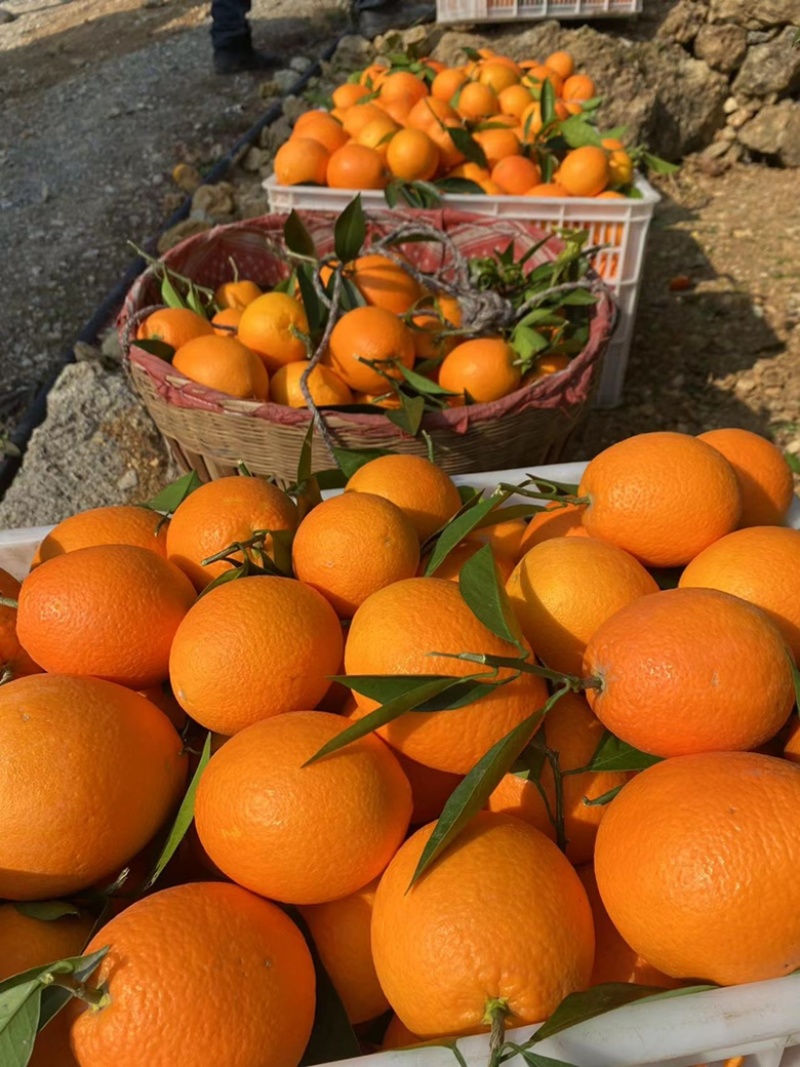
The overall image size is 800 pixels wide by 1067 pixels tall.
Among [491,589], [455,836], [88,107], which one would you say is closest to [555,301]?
[491,589]

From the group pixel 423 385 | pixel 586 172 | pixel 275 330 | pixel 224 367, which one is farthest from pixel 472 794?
pixel 586 172

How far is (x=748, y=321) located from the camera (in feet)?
10.3

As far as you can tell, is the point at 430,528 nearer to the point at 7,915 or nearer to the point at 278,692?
the point at 278,692

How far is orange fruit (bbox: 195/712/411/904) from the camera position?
25.0 inches

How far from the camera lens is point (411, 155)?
2.48 m

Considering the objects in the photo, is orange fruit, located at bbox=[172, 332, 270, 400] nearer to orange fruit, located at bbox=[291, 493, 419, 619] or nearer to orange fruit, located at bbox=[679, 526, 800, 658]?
orange fruit, located at bbox=[291, 493, 419, 619]

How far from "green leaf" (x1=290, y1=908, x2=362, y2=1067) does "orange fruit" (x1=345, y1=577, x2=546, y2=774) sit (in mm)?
199

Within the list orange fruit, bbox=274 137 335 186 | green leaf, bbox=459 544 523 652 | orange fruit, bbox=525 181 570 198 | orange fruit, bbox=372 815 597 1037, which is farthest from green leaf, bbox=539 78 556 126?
orange fruit, bbox=372 815 597 1037

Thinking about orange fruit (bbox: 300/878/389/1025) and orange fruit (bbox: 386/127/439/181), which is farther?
orange fruit (bbox: 386/127/439/181)

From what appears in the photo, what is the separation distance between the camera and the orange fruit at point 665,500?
0.87 metres

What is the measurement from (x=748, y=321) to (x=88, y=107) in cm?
433

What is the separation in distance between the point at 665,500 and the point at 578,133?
230cm

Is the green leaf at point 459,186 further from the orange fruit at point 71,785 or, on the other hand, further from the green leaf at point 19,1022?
the green leaf at point 19,1022

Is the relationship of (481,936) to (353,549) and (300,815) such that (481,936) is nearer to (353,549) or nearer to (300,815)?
(300,815)
